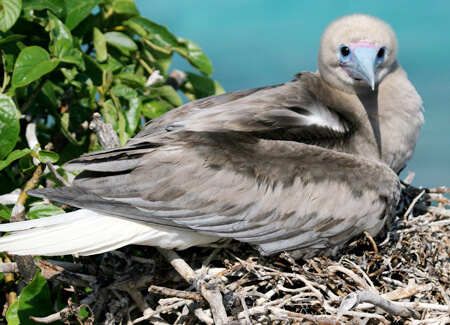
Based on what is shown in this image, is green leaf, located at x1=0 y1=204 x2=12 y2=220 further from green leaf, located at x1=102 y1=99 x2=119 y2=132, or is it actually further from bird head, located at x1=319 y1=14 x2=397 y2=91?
bird head, located at x1=319 y1=14 x2=397 y2=91

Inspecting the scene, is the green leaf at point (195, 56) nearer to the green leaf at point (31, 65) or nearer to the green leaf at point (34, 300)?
the green leaf at point (31, 65)

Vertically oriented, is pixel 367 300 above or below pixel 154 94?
below

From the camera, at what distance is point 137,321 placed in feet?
9.64

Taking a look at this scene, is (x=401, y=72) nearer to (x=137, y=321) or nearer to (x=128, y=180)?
(x=128, y=180)

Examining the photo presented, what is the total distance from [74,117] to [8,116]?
31.1 inches

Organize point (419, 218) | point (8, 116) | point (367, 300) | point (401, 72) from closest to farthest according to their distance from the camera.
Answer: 1. point (367, 300)
2. point (8, 116)
3. point (419, 218)
4. point (401, 72)

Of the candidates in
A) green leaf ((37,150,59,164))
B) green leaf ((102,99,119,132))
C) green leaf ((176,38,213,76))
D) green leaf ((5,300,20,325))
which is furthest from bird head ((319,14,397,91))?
green leaf ((5,300,20,325))

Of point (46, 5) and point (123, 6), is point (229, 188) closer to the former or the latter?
point (46, 5)

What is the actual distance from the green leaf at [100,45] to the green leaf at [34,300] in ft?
4.91

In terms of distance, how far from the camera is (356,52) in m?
3.54

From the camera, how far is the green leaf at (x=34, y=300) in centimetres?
283

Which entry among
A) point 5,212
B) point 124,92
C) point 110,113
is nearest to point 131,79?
point 124,92

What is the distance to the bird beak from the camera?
11.3 ft

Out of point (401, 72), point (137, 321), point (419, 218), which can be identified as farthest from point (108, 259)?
point (401, 72)
